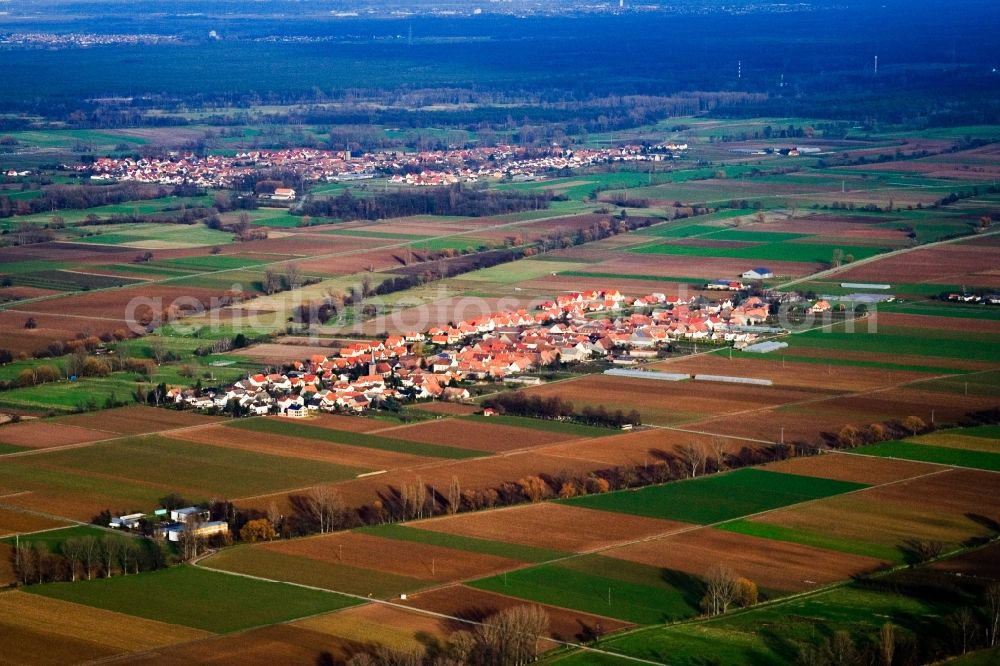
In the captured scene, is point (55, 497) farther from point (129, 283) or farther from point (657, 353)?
point (129, 283)

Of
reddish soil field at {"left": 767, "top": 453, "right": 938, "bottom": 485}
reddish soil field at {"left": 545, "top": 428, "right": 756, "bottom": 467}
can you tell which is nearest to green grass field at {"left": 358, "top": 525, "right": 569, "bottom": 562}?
reddish soil field at {"left": 545, "top": 428, "right": 756, "bottom": 467}

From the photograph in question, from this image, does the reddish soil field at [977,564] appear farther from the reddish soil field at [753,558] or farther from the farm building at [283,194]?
the farm building at [283,194]

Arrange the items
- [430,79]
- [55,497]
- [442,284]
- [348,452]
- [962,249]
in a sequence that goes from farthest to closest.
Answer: [430,79] → [962,249] → [442,284] → [348,452] → [55,497]

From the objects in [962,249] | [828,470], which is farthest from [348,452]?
[962,249]

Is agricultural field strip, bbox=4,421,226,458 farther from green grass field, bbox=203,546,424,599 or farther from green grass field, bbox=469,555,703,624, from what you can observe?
green grass field, bbox=469,555,703,624

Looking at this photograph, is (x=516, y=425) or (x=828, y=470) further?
(x=516, y=425)

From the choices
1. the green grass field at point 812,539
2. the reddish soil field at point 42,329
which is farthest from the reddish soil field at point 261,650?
the reddish soil field at point 42,329
